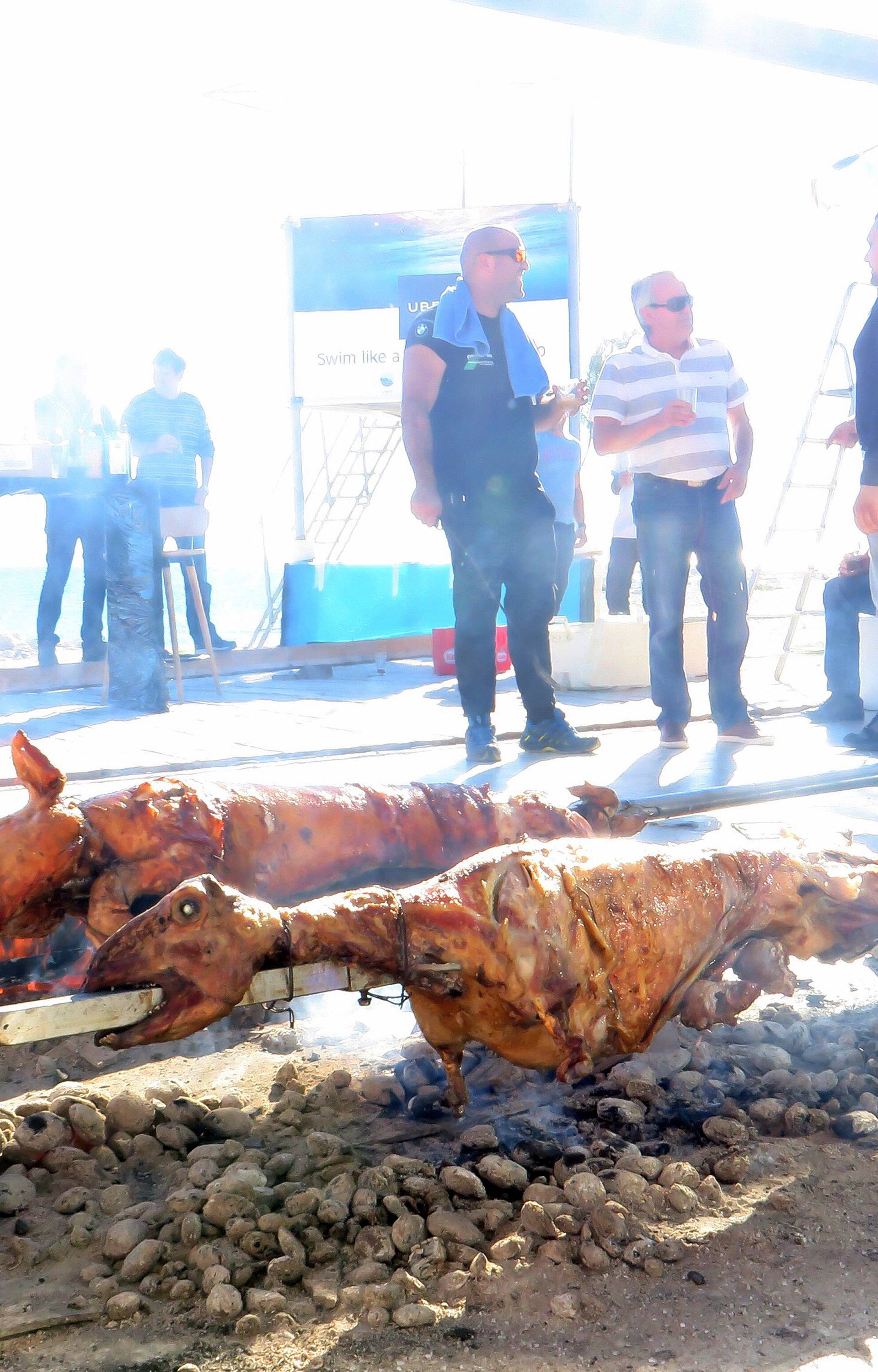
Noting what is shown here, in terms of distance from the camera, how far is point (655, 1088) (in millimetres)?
2090

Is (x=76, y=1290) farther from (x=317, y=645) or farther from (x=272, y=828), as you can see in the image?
(x=317, y=645)

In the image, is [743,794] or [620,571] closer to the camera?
[743,794]

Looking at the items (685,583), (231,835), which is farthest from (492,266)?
(231,835)

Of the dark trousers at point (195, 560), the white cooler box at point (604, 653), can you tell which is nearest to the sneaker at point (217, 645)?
the dark trousers at point (195, 560)

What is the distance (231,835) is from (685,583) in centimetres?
414

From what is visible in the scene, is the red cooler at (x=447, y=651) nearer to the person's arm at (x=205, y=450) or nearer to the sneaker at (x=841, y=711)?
the person's arm at (x=205, y=450)

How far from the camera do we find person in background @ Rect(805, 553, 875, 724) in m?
7.15

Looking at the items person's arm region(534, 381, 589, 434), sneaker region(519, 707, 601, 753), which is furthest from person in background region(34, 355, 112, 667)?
sneaker region(519, 707, 601, 753)

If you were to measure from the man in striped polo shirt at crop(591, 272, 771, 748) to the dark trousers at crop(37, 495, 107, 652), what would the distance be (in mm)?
4760

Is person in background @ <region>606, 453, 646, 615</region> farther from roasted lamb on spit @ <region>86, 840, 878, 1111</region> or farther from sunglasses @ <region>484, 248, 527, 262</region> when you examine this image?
roasted lamb on spit @ <region>86, 840, 878, 1111</region>

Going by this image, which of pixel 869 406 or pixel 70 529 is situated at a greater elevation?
pixel 869 406

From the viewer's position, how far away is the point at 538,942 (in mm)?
1665

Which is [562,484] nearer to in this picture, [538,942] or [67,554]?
[67,554]

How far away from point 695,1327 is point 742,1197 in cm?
34
